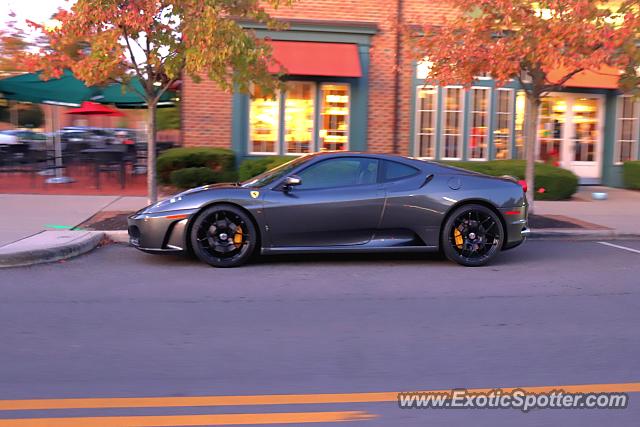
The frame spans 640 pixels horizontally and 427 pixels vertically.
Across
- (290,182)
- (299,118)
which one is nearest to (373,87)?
(299,118)

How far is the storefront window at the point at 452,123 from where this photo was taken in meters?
16.3

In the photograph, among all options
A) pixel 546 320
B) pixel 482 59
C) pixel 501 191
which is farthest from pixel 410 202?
pixel 482 59

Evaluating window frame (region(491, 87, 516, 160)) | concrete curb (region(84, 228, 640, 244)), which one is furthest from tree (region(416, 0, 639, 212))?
window frame (region(491, 87, 516, 160))

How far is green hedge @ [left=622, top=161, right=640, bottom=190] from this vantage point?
1612 centimetres

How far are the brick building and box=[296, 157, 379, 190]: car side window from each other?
22.7 feet

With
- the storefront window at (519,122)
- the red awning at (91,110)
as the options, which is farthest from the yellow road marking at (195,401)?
the red awning at (91,110)

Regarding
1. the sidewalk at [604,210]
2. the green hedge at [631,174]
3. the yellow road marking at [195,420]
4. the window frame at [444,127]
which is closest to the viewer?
the yellow road marking at [195,420]

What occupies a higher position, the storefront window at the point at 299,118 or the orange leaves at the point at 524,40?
the orange leaves at the point at 524,40

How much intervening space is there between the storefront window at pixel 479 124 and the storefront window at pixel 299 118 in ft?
12.7

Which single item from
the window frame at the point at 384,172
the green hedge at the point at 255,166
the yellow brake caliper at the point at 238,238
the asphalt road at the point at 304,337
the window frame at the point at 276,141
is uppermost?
the window frame at the point at 276,141

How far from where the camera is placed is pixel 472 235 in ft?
27.0

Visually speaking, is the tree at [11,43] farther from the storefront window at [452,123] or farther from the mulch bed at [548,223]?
the mulch bed at [548,223]

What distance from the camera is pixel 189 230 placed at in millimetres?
7832

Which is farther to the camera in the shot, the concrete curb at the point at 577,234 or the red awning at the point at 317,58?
the red awning at the point at 317,58
